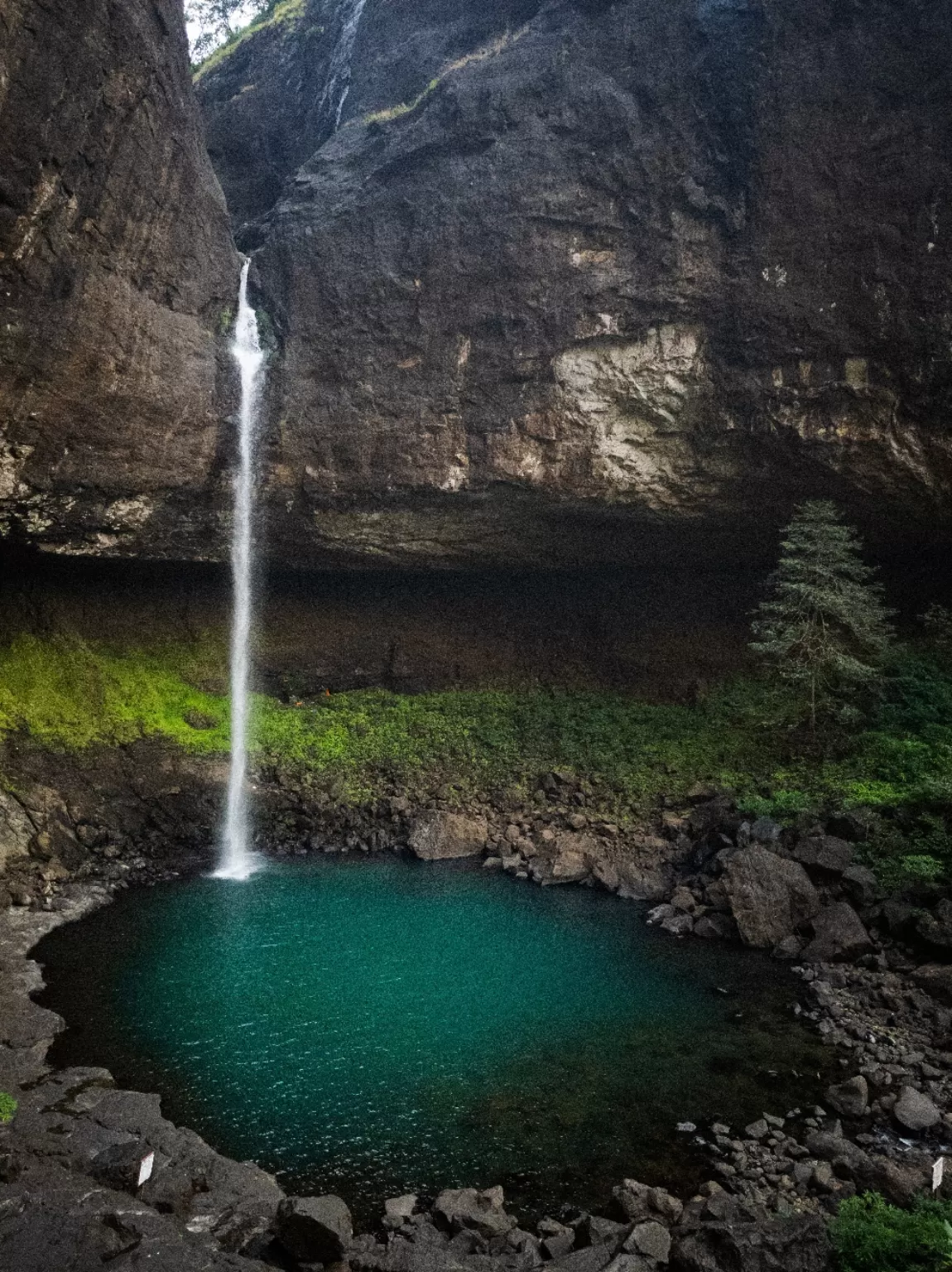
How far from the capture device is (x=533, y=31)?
67.8ft

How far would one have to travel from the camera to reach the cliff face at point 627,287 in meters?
17.5

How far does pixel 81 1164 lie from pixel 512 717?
51.9 ft

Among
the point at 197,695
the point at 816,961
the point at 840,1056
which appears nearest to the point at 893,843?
the point at 816,961

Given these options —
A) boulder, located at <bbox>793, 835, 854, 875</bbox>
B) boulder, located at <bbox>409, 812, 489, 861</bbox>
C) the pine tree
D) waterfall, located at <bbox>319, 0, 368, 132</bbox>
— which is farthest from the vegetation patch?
boulder, located at <bbox>793, 835, 854, 875</bbox>

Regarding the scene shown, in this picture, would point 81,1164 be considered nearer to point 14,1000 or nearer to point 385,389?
point 14,1000

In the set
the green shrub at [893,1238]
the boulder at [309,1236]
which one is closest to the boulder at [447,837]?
the boulder at [309,1236]

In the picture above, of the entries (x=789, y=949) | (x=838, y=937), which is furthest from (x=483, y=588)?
(x=838, y=937)

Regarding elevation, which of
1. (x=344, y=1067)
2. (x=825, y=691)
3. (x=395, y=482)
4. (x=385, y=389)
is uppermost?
(x=385, y=389)

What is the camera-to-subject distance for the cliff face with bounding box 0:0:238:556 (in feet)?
Answer: 46.7

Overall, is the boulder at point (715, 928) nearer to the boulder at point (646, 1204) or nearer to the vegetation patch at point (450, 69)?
the boulder at point (646, 1204)

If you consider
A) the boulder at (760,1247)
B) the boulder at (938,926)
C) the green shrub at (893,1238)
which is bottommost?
the boulder at (760,1247)

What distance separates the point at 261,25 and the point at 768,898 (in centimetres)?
3105

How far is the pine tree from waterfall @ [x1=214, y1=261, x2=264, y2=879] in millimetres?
11774

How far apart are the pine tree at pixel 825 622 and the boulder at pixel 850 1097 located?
9169 mm
